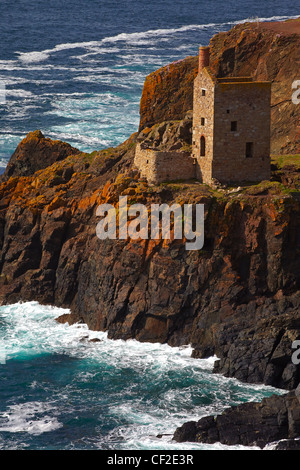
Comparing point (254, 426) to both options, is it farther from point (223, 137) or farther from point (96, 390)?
point (223, 137)

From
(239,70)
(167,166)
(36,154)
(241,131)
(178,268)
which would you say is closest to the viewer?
(178,268)

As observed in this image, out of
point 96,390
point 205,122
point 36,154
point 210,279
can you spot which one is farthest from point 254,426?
point 36,154

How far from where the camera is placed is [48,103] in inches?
6978

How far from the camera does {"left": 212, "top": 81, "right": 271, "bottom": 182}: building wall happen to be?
345ft

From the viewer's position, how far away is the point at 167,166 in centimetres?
10844

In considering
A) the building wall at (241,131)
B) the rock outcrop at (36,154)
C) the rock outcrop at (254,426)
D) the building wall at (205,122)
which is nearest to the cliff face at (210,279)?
the building wall at (205,122)

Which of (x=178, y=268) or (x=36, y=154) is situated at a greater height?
(x=36, y=154)

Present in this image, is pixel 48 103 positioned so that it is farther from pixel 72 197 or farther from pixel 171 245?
pixel 171 245

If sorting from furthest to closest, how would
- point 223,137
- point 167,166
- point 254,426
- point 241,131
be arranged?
1. point 167,166
2. point 241,131
3. point 223,137
4. point 254,426

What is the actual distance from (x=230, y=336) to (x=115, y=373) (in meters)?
10.4

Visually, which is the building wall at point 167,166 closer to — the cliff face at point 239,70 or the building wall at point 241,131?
the building wall at point 241,131

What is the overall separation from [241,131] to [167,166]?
7846 mm

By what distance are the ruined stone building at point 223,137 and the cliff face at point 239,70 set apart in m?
15.6

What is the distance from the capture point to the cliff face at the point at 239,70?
125250 millimetres
